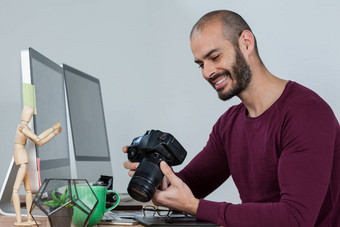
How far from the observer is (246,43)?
1358 mm

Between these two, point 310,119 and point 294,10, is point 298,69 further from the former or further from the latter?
point 310,119

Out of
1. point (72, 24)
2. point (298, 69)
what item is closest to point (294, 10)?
point (298, 69)

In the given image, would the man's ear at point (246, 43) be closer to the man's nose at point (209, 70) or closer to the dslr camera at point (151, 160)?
the man's nose at point (209, 70)

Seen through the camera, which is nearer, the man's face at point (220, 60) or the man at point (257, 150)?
the man at point (257, 150)

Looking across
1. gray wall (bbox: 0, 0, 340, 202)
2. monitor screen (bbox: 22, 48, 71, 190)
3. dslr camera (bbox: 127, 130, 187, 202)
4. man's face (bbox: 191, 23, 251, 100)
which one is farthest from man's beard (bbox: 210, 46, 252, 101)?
gray wall (bbox: 0, 0, 340, 202)

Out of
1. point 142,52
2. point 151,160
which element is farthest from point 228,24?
point 142,52

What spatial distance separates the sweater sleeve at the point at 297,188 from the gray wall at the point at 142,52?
3.25ft

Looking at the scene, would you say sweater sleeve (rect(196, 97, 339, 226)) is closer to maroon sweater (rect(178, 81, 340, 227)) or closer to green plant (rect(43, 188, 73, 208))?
maroon sweater (rect(178, 81, 340, 227))

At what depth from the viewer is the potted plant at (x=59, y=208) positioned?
799 mm

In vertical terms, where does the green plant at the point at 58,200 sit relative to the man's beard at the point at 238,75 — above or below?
below

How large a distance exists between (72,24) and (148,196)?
4.89 feet

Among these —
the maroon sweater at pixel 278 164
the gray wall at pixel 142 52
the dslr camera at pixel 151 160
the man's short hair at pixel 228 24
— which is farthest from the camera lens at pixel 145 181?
the gray wall at pixel 142 52

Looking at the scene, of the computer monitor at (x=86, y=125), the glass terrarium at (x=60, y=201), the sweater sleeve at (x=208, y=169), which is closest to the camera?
the glass terrarium at (x=60, y=201)

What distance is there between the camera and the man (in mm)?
1093
